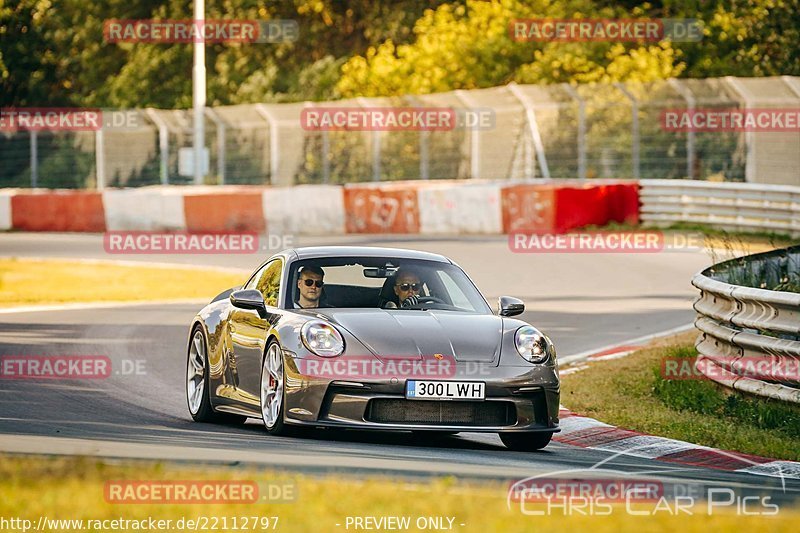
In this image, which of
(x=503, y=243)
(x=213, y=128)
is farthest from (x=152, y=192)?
(x=503, y=243)

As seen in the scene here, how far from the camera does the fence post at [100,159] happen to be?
41062mm

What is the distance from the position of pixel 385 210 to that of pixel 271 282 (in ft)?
67.3

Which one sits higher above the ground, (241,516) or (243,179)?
(241,516)

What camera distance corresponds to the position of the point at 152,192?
111 feet

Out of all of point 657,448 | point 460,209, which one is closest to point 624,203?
point 460,209

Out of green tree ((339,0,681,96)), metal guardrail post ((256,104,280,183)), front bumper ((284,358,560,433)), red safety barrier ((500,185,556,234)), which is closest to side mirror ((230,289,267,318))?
front bumper ((284,358,560,433))

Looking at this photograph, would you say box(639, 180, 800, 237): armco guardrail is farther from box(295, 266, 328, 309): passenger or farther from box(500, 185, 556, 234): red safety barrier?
box(295, 266, 328, 309): passenger

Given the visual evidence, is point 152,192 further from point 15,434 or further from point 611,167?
point 15,434

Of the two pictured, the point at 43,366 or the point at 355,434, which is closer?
the point at 355,434

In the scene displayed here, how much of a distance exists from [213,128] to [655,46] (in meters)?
13.2

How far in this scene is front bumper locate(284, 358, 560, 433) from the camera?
9711mm

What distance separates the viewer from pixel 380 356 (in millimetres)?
9844

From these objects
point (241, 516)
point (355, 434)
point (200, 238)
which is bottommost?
point (200, 238)

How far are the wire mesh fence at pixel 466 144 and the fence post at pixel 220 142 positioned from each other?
41 millimetres
